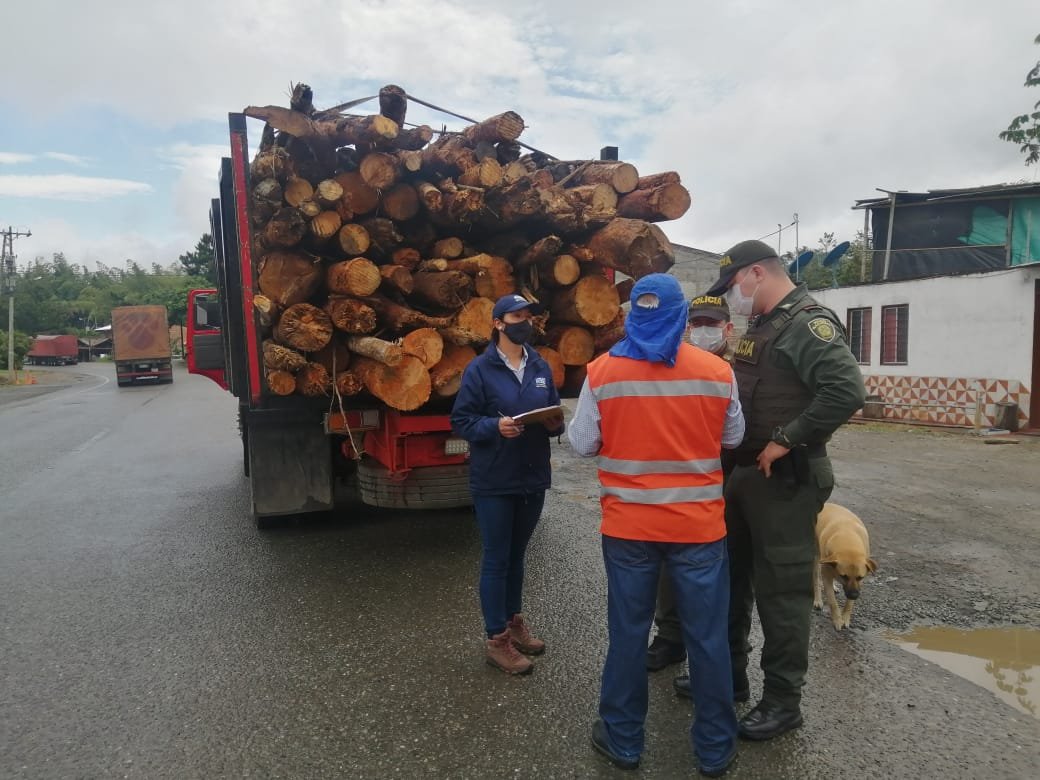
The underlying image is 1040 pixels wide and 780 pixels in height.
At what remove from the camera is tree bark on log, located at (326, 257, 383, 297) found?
4469 millimetres

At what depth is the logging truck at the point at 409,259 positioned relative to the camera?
4.55 metres

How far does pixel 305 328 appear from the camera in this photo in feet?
14.8

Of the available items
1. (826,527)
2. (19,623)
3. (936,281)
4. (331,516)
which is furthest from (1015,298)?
(19,623)

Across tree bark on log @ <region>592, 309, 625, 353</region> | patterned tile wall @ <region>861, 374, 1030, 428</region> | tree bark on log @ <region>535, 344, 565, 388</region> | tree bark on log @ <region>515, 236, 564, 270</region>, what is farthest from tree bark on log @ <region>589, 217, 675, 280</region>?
patterned tile wall @ <region>861, 374, 1030, 428</region>

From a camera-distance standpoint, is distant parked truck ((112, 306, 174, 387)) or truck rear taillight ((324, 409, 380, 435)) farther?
distant parked truck ((112, 306, 174, 387))

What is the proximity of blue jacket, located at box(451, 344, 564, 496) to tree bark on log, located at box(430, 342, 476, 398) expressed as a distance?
1205 mm

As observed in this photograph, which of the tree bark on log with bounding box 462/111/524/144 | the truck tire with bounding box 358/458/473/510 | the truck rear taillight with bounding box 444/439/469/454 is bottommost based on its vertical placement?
the truck tire with bounding box 358/458/473/510

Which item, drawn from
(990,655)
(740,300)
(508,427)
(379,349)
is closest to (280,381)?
(379,349)

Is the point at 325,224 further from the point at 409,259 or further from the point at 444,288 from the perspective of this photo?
the point at 444,288

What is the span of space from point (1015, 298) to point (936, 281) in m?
1.50

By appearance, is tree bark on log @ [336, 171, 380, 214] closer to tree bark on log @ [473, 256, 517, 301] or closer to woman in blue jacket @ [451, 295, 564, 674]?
tree bark on log @ [473, 256, 517, 301]

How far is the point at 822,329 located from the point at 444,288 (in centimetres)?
246

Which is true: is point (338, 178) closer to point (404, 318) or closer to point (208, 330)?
point (404, 318)

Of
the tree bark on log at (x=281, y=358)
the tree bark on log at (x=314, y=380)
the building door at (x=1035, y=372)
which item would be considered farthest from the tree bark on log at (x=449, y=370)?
the building door at (x=1035, y=372)
